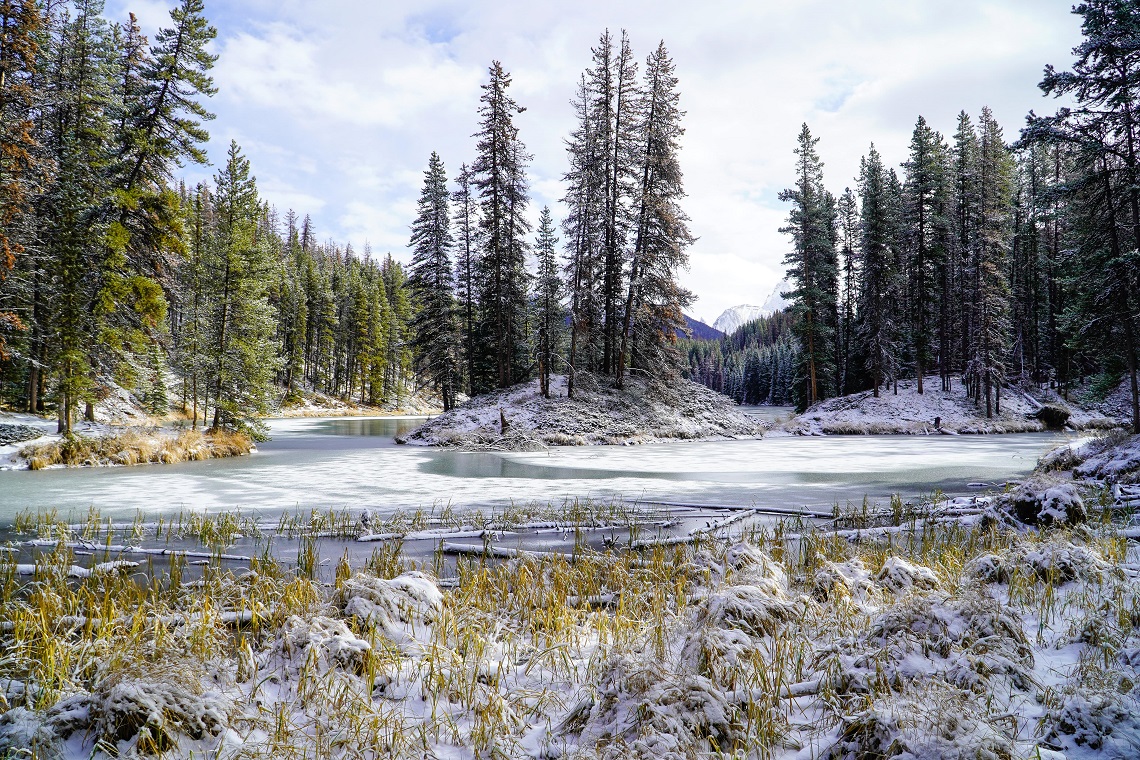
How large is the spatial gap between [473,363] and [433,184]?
40.3 feet

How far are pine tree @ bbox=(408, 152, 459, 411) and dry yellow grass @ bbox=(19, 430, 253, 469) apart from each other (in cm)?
1467

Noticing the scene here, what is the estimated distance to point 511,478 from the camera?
648 inches

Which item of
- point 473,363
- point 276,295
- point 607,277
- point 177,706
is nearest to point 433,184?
point 473,363

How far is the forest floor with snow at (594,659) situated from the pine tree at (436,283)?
30404 mm

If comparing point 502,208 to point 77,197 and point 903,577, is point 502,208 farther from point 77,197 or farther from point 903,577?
point 903,577

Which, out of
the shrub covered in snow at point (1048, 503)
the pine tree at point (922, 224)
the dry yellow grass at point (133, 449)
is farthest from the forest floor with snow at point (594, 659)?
the pine tree at point (922, 224)

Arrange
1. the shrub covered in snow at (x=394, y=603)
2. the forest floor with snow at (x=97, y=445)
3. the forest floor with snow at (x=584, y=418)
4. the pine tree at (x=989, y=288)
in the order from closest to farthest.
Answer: the shrub covered in snow at (x=394, y=603)
the forest floor with snow at (x=97, y=445)
the forest floor with snow at (x=584, y=418)
the pine tree at (x=989, y=288)

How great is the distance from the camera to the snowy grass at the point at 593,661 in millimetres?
3025

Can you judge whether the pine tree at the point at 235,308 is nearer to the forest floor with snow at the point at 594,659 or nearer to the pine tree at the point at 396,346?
the forest floor with snow at the point at 594,659

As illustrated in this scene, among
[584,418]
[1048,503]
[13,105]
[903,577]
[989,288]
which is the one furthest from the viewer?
[989,288]

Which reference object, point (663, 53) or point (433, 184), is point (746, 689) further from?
point (433, 184)

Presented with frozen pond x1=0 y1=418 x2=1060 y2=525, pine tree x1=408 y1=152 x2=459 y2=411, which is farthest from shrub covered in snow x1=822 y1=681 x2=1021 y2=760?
pine tree x1=408 y1=152 x2=459 y2=411

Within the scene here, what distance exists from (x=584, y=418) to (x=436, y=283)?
593 inches

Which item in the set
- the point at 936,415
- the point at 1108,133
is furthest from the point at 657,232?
the point at 936,415
